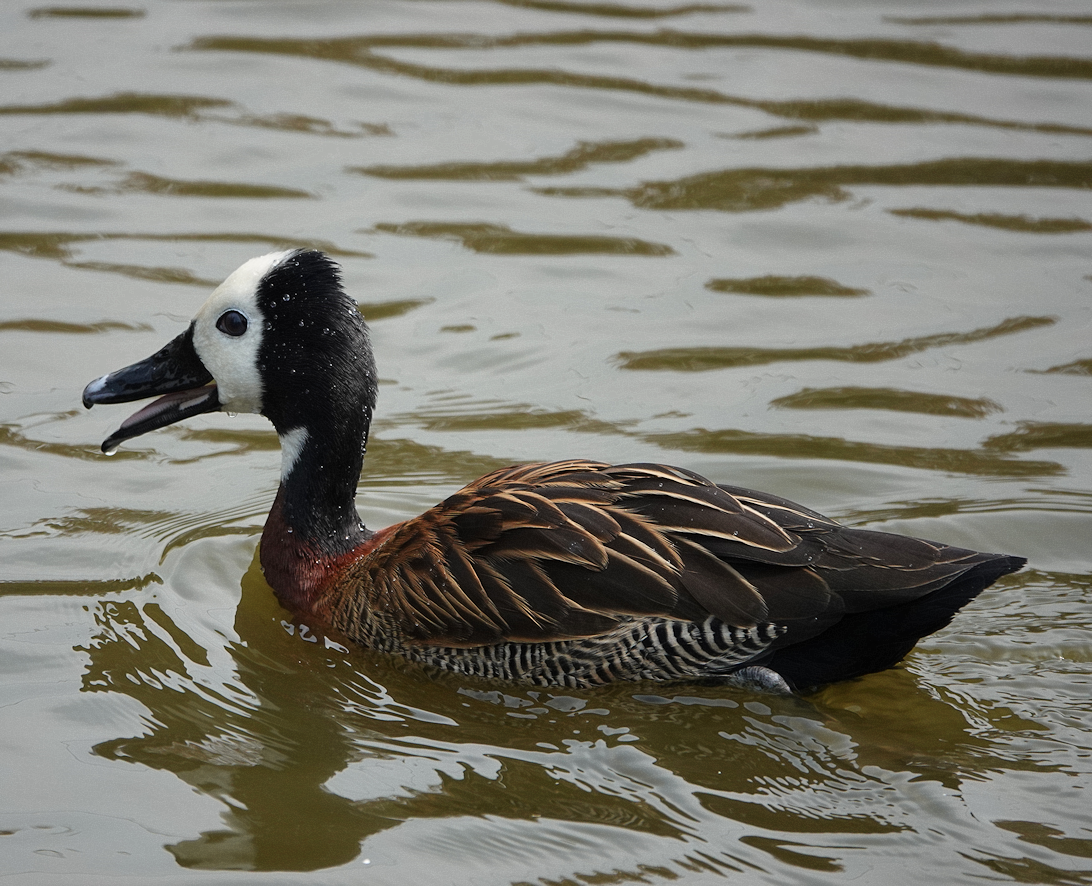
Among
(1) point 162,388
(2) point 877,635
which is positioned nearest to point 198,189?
(1) point 162,388

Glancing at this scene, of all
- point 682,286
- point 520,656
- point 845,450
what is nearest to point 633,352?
point 682,286

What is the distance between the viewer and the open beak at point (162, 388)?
6.74 m

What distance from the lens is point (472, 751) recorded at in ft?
18.2

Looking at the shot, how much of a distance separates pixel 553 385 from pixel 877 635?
137 inches

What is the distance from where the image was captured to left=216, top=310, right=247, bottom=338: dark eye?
663cm

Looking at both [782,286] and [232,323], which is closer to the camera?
[232,323]

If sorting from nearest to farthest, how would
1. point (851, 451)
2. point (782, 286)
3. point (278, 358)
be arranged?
point (278, 358) → point (851, 451) → point (782, 286)

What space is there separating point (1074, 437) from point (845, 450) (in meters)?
1.33

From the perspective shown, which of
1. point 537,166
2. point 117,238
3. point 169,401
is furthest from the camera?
point 537,166

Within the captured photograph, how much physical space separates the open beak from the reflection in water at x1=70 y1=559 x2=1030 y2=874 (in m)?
1.06

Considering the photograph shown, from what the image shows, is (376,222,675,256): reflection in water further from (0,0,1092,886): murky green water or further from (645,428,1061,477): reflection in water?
(645,428,1061,477): reflection in water

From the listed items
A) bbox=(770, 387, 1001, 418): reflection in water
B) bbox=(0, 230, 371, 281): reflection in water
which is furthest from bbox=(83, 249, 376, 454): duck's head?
bbox=(0, 230, 371, 281): reflection in water

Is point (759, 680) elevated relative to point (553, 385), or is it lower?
lower

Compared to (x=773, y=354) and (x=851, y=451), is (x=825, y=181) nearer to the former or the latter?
(x=773, y=354)
